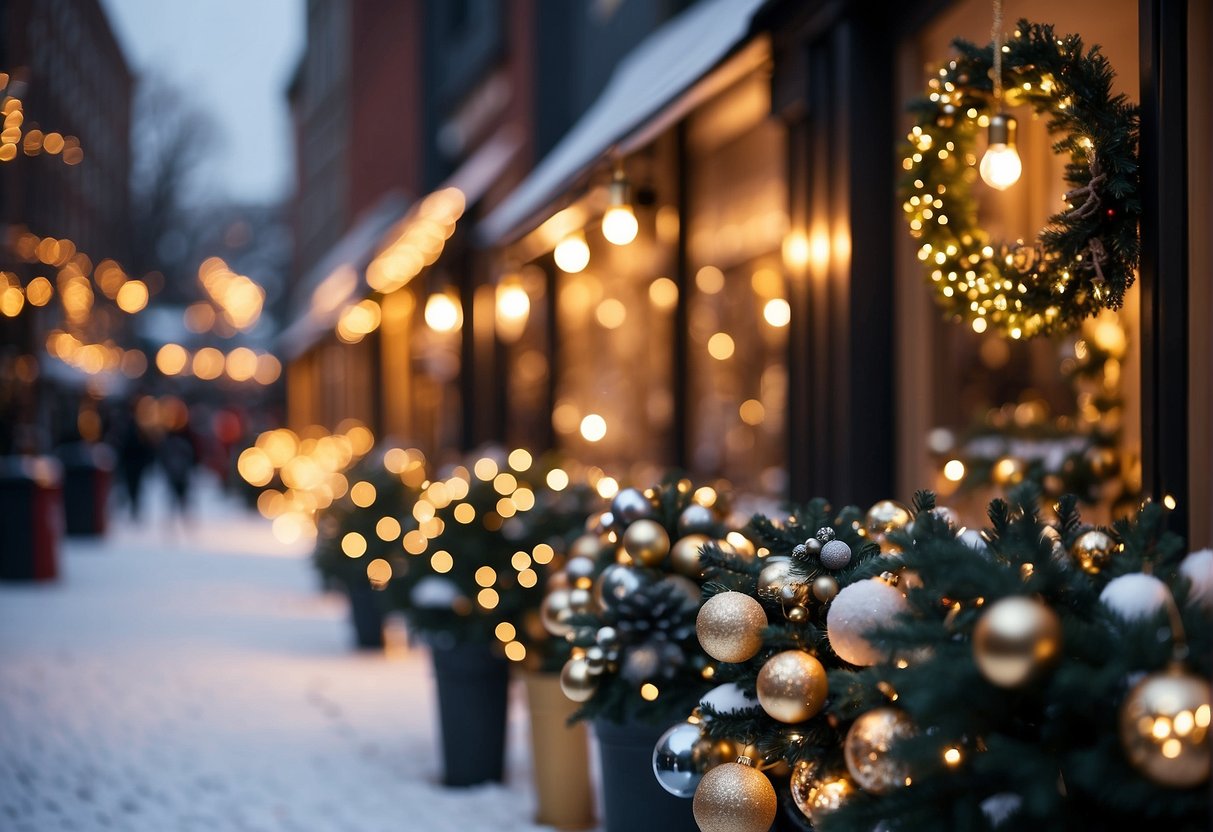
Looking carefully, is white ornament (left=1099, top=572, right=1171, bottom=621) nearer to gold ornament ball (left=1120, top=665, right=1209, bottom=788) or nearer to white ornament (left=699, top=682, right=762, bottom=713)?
gold ornament ball (left=1120, top=665, right=1209, bottom=788)

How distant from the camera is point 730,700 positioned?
334 cm

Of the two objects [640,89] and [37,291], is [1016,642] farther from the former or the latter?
[37,291]

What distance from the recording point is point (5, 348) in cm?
1730

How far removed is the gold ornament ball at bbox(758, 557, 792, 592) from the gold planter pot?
228cm

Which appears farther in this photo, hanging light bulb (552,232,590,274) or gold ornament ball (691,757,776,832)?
hanging light bulb (552,232,590,274)

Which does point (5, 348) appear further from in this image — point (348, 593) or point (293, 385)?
point (293, 385)

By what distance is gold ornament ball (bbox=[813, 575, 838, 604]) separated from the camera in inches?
125

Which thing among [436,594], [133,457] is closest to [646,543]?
[436,594]

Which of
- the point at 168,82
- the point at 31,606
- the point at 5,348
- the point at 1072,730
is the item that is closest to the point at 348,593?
the point at 31,606

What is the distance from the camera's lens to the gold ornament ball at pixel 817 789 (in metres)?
2.85

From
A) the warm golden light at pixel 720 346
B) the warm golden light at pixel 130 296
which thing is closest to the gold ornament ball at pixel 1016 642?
the warm golden light at pixel 720 346

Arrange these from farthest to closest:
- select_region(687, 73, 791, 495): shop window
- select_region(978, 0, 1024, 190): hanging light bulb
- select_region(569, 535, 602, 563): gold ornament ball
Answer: select_region(687, 73, 791, 495): shop window
select_region(569, 535, 602, 563): gold ornament ball
select_region(978, 0, 1024, 190): hanging light bulb

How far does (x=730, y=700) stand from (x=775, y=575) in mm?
352

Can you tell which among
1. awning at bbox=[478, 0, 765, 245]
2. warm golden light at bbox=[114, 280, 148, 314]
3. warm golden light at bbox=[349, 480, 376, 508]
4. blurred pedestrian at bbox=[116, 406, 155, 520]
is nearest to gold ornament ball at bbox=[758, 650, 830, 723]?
awning at bbox=[478, 0, 765, 245]
